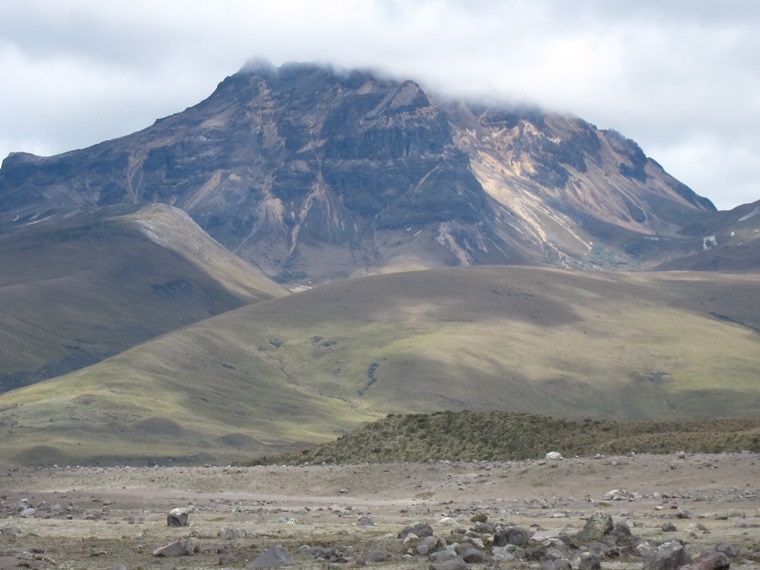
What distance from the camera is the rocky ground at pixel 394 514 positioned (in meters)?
34.0

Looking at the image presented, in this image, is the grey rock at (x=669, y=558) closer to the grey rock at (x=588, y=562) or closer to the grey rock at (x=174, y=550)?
the grey rock at (x=588, y=562)

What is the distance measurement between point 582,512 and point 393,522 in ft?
21.5

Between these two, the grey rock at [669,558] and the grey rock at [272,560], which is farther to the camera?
the grey rock at [272,560]

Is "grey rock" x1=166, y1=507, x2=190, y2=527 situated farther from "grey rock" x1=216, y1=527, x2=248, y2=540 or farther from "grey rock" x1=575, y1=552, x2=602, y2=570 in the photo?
"grey rock" x1=575, y1=552, x2=602, y2=570

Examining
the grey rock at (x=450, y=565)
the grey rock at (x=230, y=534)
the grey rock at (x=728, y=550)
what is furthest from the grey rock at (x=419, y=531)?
the grey rock at (x=728, y=550)

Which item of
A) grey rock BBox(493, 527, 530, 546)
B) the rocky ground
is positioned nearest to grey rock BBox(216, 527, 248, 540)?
the rocky ground


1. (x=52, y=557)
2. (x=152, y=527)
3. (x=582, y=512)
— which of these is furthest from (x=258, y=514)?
(x=52, y=557)

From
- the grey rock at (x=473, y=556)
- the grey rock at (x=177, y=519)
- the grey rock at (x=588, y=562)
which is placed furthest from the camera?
the grey rock at (x=177, y=519)

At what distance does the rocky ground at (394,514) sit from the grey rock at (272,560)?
0.20ft

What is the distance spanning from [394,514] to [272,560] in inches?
678

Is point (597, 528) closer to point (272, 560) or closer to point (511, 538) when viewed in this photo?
point (511, 538)

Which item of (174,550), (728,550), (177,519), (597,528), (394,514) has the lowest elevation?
(394,514)

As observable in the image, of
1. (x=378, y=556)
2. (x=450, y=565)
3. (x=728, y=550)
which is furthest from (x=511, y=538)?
(x=728, y=550)

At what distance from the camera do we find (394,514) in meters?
50.3
